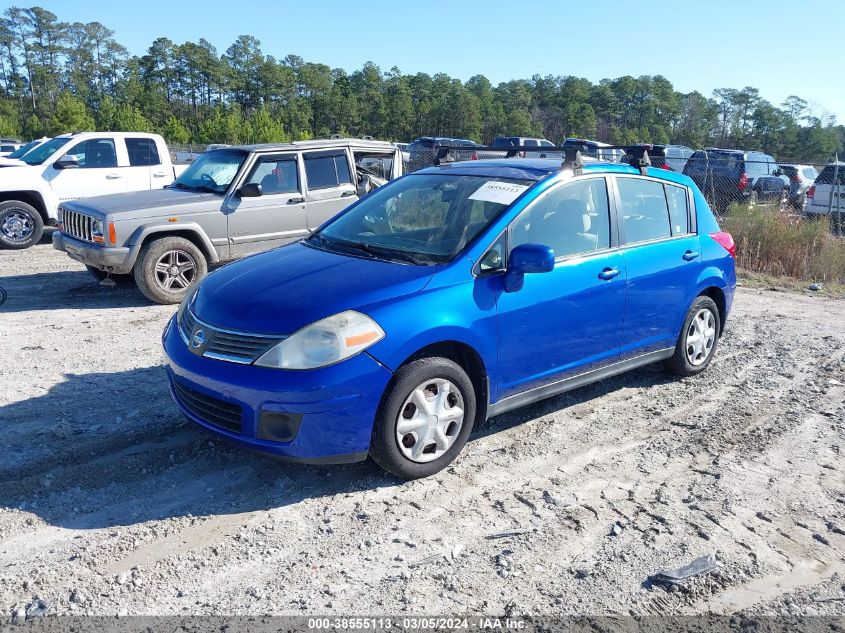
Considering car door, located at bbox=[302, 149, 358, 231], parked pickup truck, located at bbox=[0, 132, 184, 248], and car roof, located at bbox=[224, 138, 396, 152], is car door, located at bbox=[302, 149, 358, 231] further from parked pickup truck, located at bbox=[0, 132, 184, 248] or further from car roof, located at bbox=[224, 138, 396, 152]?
parked pickup truck, located at bbox=[0, 132, 184, 248]

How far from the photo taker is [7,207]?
1219 cm

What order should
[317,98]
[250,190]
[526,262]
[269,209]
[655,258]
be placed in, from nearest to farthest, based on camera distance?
1. [526,262]
2. [655,258]
3. [250,190]
4. [269,209]
5. [317,98]

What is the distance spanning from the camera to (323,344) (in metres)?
3.78

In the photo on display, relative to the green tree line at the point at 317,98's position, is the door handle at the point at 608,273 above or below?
below

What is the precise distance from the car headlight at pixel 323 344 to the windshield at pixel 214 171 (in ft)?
18.5

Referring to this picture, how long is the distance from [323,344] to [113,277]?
7.02m

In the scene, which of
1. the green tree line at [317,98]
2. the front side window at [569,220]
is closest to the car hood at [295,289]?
the front side window at [569,220]

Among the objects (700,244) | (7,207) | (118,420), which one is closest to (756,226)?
(700,244)

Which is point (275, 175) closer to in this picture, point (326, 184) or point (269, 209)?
point (269, 209)

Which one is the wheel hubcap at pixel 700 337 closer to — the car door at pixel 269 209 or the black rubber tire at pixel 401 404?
the black rubber tire at pixel 401 404

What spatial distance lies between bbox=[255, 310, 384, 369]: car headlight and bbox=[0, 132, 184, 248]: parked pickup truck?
1045cm

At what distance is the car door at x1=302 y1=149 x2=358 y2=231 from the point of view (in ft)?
30.9

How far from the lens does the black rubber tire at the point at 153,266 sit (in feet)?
27.4

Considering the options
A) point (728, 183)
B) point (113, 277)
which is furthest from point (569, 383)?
point (728, 183)
